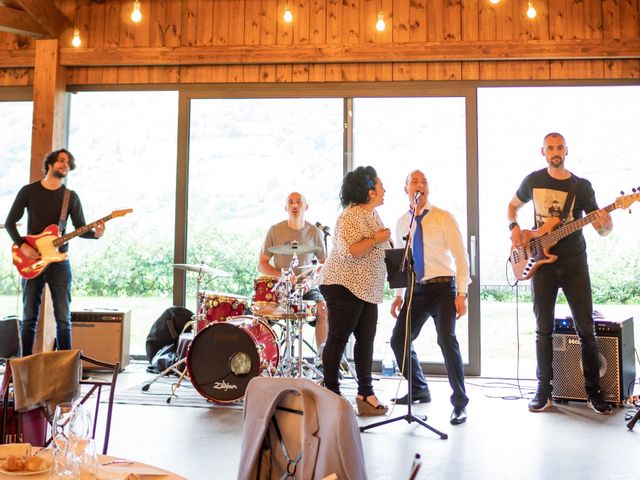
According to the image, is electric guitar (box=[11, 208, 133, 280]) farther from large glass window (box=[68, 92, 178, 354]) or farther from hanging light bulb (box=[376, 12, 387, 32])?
hanging light bulb (box=[376, 12, 387, 32])

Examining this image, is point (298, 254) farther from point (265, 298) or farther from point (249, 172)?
point (249, 172)

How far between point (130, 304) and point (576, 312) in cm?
406

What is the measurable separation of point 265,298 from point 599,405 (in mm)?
2437

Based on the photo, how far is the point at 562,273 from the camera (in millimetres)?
4305

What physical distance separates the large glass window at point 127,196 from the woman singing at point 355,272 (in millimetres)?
2694

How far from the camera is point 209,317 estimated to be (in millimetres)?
4723

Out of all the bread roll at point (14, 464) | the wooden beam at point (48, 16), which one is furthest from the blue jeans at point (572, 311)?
the wooden beam at point (48, 16)

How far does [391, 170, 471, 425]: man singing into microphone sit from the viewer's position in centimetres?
387

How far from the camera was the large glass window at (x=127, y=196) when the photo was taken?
20.0 ft

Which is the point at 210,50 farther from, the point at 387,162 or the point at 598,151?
the point at 598,151

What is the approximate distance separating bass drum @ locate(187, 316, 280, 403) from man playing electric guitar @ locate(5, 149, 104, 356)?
136cm

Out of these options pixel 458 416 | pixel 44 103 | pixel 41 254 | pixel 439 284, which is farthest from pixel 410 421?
pixel 44 103

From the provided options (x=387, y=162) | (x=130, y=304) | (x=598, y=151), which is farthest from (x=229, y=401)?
(x=598, y=151)

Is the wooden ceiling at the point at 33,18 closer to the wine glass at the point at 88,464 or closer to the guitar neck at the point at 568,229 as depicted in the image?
the guitar neck at the point at 568,229
